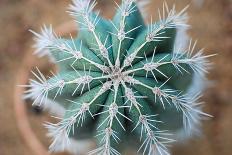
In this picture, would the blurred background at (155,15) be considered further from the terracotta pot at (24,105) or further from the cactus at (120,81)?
the cactus at (120,81)

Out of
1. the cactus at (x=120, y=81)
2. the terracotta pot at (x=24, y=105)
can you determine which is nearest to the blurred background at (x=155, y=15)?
the terracotta pot at (x=24, y=105)

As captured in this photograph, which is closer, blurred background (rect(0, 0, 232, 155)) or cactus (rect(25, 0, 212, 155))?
cactus (rect(25, 0, 212, 155))

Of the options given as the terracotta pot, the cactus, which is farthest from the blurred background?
the cactus

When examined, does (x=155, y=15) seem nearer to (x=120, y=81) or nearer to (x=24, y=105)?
(x=24, y=105)

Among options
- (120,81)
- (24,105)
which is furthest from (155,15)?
(120,81)

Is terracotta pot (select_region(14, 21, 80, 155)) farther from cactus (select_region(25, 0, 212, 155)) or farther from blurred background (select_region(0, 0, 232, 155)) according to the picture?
cactus (select_region(25, 0, 212, 155))

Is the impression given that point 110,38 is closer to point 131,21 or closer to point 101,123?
point 131,21
